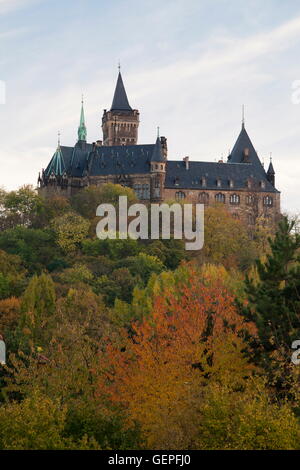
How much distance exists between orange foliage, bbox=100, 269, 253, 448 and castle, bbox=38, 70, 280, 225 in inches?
2576

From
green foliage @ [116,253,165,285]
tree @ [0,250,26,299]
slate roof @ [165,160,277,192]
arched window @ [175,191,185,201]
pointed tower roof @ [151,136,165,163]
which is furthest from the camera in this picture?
slate roof @ [165,160,277,192]

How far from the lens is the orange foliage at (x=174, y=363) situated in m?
37.9

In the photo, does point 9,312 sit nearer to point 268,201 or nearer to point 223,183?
point 223,183

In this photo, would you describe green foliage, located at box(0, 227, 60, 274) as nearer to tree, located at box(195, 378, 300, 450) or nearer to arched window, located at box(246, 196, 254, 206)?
arched window, located at box(246, 196, 254, 206)

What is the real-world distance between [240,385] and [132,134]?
96921 millimetres

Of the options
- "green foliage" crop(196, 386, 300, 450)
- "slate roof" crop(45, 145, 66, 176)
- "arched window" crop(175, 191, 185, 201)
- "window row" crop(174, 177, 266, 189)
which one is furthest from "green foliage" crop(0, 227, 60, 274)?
"green foliage" crop(196, 386, 300, 450)

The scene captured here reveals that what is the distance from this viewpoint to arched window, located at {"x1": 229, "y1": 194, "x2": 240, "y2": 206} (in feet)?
399

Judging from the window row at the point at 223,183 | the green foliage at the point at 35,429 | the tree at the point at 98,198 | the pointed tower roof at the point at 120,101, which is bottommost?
the green foliage at the point at 35,429

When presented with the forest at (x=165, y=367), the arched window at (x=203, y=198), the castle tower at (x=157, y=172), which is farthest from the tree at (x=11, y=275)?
the arched window at (x=203, y=198)

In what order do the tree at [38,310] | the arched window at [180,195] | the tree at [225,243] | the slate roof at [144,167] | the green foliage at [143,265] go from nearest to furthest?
the tree at [38,310], the green foliage at [143,265], the tree at [225,243], the arched window at [180,195], the slate roof at [144,167]

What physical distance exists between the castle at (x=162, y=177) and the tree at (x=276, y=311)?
70.7 meters

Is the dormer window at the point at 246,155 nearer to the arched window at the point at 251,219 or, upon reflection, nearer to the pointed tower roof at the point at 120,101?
the arched window at the point at 251,219
